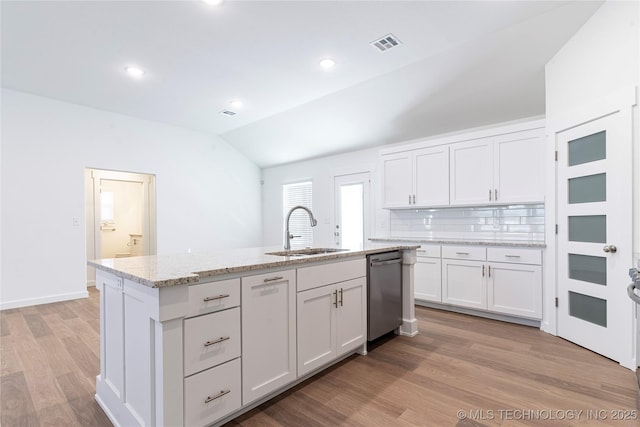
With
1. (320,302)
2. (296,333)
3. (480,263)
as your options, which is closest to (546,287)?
(480,263)

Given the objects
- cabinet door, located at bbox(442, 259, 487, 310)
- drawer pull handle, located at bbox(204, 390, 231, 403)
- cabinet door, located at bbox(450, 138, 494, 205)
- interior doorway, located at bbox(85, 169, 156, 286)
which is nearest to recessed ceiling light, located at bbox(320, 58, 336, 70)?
cabinet door, located at bbox(450, 138, 494, 205)

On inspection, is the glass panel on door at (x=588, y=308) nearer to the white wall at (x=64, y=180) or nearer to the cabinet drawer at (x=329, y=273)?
the cabinet drawer at (x=329, y=273)

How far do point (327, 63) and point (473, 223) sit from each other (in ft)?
9.01

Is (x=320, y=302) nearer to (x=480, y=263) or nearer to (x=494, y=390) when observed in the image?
(x=494, y=390)

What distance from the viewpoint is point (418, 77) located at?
12.4 ft

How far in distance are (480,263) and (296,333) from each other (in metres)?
2.50

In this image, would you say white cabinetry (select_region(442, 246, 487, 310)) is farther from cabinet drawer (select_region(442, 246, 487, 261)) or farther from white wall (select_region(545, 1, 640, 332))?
white wall (select_region(545, 1, 640, 332))

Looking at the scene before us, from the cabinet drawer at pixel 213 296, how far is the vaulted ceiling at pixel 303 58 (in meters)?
2.27

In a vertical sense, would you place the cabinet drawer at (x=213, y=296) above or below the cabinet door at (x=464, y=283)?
above

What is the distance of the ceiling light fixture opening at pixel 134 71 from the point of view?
3.70m

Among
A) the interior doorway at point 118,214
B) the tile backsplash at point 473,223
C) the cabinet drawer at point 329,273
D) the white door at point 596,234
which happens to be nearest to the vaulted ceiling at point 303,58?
the white door at point 596,234

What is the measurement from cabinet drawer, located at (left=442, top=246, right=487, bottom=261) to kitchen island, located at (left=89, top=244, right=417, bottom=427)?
6.77ft

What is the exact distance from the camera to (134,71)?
3.77m

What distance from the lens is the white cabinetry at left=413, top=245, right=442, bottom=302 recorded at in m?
3.94
